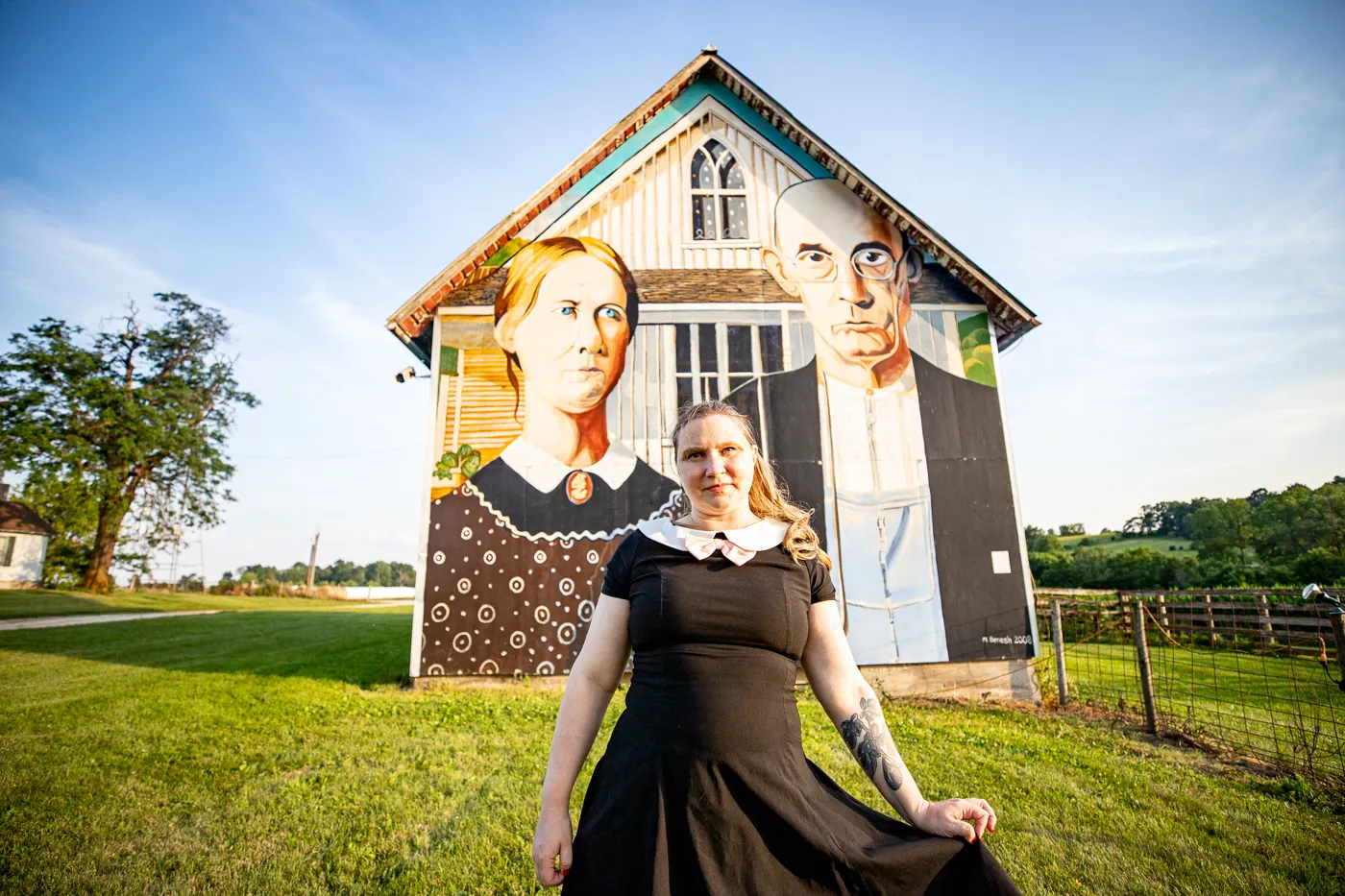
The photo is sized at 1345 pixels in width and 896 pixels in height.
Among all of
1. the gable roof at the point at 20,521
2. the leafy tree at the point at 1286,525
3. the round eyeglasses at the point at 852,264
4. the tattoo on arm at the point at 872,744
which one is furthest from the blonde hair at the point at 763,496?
the gable roof at the point at 20,521

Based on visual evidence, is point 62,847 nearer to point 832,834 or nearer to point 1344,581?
point 832,834

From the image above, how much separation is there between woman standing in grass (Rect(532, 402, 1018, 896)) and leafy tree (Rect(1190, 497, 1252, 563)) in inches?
1776

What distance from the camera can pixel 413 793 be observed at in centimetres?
497

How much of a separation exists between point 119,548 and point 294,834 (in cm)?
3573

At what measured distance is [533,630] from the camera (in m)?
9.09

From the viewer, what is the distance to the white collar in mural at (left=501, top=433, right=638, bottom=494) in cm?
952

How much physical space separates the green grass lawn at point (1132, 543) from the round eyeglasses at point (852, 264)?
146 feet

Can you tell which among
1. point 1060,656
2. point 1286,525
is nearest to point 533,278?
point 1060,656

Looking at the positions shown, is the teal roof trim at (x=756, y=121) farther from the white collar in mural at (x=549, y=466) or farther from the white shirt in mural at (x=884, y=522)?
the white collar in mural at (x=549, y=466)

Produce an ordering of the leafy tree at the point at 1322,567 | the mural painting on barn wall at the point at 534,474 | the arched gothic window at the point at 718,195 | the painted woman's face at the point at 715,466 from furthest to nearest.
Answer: the leafy tree at the point at 1322,567 → the arched gothic window at the point at 718,195 → the mural painting on barn wall at the point at 534,474 → the painted woman's face at the point at 715,466

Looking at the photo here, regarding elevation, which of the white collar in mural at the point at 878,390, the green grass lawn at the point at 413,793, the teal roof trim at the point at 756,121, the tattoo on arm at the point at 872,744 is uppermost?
the teal roof trim at the point at 756,121

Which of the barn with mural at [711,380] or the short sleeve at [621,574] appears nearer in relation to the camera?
the short sleeve at [621,574]

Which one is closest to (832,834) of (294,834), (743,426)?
(743,426)

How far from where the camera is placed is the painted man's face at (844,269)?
399 inches
